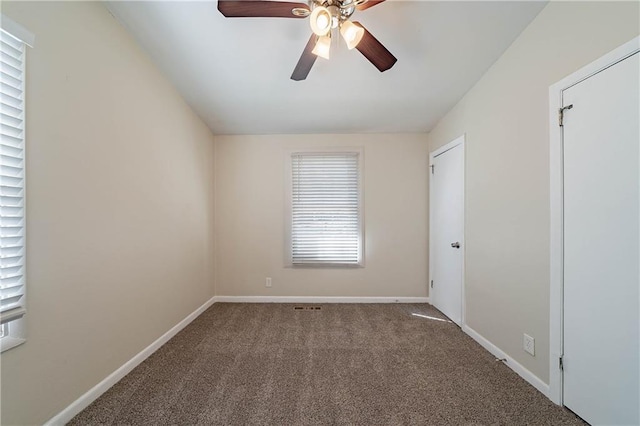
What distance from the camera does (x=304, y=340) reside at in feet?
7.91

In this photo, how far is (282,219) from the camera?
11.5ft

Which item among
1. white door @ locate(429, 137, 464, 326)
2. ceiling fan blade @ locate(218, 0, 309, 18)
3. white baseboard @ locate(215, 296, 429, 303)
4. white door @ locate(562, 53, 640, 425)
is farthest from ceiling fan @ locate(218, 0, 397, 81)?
white baseboard @ locate(215, 296, 429, 303)

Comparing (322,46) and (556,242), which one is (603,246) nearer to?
(556,242)

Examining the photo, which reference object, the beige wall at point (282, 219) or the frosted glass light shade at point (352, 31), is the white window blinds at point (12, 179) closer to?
the frosted glass light shade at point (352, 31)

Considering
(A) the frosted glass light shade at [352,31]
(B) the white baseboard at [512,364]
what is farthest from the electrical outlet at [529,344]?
(A) the frosted glass light shade at [352,31]

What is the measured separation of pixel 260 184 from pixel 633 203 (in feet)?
10.9

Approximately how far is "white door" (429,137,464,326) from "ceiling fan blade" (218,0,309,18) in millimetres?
2126

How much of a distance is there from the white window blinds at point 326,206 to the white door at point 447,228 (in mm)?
1009

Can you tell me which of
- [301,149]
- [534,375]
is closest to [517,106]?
[534,375]

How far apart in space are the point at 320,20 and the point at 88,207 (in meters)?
1.81

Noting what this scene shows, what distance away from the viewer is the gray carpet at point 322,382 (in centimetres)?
150

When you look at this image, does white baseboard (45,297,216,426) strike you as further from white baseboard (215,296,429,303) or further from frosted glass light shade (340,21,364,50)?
frosted glass light shade (340,21,364,50)

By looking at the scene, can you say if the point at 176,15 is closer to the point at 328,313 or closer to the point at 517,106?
the point at 517,106

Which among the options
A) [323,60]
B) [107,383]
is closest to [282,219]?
[323,60]
